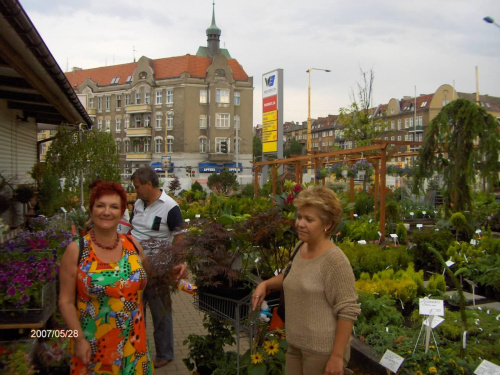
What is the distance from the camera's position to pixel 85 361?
97.3 inches

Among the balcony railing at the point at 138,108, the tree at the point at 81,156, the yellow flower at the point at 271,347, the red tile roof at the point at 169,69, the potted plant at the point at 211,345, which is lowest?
the potted plant at the point at 211,345

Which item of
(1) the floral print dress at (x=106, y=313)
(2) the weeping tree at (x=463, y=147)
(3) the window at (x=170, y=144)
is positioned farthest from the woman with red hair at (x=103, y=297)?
(3) the window at (x=170, y=144)

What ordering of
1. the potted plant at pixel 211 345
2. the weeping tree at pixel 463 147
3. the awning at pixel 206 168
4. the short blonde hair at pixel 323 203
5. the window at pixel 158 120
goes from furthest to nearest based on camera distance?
the window at pixel 158 120 → the awning at pixel 206 168 → the weeping tree at pixel 463 147 → the potted plant at pixel 211 345 → the short blonde hair at pixel 323 203

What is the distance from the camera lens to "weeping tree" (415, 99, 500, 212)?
834 cm

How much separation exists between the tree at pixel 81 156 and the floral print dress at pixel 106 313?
21.8 ft

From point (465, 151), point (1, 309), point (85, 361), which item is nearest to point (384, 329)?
point (85, 361)

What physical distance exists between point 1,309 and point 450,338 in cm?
351

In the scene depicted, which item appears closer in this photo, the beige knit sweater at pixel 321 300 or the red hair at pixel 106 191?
the beige knit sweater at pixel 321 300

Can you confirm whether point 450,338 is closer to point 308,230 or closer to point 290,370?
point 290,370

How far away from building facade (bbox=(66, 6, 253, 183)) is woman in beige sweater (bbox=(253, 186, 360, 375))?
157 ft

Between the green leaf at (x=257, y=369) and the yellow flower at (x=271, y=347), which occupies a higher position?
the yellow flower at (x=271, y=347)

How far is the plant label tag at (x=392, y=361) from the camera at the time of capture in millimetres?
3041
